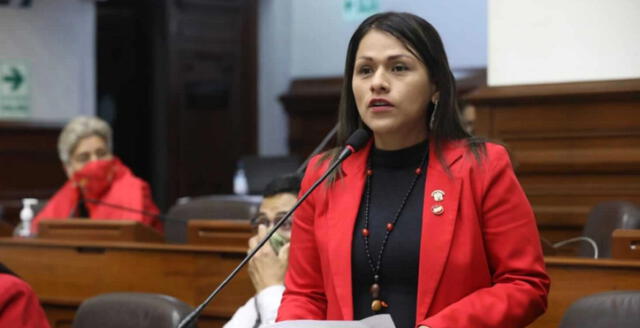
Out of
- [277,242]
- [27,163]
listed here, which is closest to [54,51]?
[27,163]

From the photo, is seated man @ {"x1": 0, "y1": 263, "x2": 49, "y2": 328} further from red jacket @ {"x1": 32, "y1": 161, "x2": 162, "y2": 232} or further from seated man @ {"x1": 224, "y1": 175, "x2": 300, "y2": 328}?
red jacket @ {"x1": 32, "y1": 161, "x2": 162, "y2": 232}

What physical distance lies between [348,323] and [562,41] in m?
2.86

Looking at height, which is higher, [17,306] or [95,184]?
[17,306]

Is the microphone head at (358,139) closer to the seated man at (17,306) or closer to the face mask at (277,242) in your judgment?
the face mask at (277,242)

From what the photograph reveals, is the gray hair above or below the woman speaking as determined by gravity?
below

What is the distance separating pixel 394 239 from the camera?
7.18 ft

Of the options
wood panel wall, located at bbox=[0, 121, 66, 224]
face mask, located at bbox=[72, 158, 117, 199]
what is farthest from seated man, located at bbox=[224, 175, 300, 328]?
wood panel wall, located at bbox=[0, 121, 66, 224]

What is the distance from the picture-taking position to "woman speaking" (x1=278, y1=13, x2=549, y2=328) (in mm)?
2121

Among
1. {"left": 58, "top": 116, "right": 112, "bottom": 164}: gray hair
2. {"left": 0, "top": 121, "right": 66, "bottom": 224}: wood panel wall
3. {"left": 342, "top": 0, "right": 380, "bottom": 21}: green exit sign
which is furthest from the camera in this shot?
{"left": 342, "top": 0, "right": 380, "bottom": 21}: green exit sign

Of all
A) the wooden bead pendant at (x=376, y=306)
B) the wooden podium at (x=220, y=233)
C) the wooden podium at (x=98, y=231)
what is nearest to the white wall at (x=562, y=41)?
the wooden podium at (x=220, y=233)

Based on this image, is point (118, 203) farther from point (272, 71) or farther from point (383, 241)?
point (272, 71)

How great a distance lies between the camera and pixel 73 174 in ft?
19.2

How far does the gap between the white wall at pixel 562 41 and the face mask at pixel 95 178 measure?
213cm

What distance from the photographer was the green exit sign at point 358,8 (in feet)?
30.5
